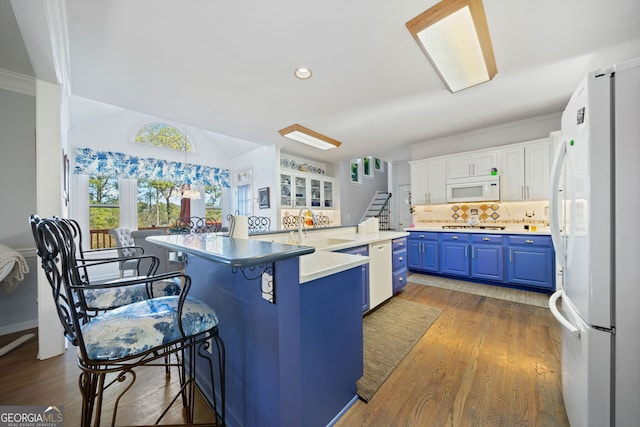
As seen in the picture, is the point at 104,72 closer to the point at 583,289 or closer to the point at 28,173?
the point at 28,173

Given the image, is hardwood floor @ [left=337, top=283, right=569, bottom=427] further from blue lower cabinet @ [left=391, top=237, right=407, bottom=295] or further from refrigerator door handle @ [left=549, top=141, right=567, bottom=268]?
refrigerator door handle @ [left=549, top=141, right=567, bottom=268]

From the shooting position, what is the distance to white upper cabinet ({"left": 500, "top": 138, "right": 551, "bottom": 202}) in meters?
3.53

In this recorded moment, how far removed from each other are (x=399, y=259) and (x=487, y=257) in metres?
1.56

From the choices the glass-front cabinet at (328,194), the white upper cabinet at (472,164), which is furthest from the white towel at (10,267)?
the white upper cabinet at (472,164)

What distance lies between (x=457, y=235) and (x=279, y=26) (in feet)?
12.8

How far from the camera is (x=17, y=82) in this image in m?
2.42

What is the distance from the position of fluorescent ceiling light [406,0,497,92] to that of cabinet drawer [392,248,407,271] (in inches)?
83.1

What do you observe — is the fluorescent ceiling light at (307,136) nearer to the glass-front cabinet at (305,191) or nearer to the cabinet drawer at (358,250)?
the glass-front cabinet at (305,191)

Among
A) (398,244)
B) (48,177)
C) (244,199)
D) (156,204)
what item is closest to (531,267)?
(398,244)

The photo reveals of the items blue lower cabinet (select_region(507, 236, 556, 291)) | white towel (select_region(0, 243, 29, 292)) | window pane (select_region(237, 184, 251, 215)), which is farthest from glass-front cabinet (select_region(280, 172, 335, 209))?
blue lower cabinet (select_region(507, 236, 556, 291))

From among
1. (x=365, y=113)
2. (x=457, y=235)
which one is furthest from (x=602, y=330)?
(x=457, y=235)

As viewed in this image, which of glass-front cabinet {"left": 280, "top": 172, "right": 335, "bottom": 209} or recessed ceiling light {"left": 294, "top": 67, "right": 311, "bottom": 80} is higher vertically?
recessed ceiling light {"left": 294, "top": 67, "right": 311, "bottom": 80}

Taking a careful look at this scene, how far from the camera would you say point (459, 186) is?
4.24m

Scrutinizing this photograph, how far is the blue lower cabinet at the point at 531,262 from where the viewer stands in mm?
3236
